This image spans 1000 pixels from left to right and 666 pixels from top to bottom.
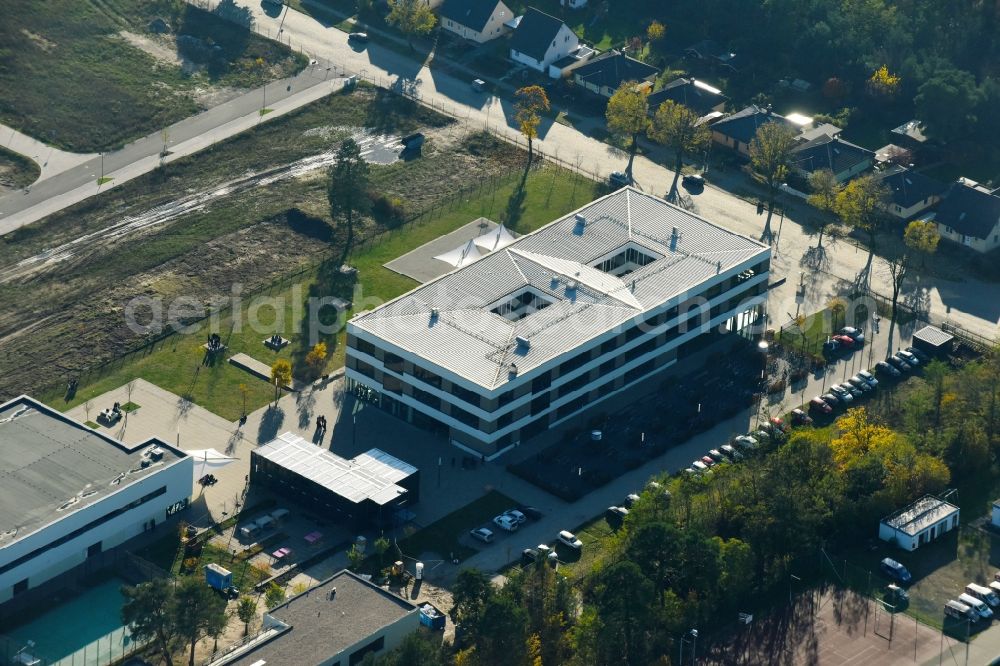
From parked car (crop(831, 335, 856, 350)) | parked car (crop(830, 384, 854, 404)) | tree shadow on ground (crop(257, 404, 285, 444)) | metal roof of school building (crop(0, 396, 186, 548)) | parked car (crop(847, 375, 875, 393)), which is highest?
parked car (crop(831, 335, 856, 350))

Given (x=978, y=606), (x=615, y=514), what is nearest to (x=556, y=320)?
(x=615, y=514)

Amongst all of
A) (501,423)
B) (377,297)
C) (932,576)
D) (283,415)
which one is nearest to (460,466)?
(501,423)

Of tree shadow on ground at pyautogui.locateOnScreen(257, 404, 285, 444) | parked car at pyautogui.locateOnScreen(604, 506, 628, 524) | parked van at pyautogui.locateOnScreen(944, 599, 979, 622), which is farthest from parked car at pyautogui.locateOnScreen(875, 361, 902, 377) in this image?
tree shadow on ground at pyautogui.locateOnScreen(257, 404, 285, 444)

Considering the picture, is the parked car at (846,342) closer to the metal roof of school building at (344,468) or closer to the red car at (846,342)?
the red car at (846,342)

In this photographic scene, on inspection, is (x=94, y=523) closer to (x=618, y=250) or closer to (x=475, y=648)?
(x=475, y=648)

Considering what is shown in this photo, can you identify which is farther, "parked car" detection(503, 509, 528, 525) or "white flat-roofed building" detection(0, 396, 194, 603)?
"parked car" detection(503, 509, 528, 525)

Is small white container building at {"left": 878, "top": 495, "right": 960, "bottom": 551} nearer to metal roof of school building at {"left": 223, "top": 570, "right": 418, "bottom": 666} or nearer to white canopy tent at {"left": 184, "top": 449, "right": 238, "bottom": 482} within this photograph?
metal roof of school building at {"left": 223, "top": 570, "right": 418, "bottom": 666}

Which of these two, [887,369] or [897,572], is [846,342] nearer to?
[887,369]
